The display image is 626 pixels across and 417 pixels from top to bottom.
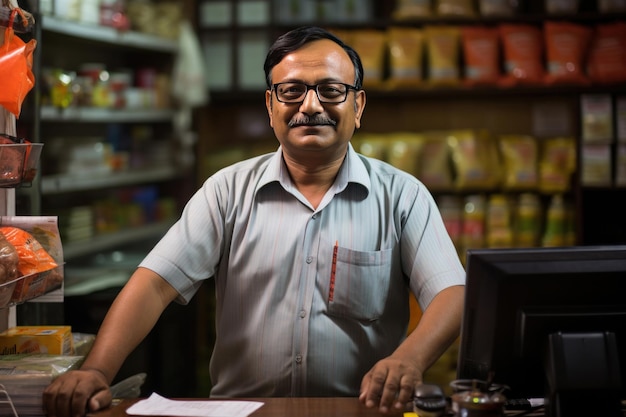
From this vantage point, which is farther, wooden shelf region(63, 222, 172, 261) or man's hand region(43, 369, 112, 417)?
wooden shelf region(63, 222, 172, 261)

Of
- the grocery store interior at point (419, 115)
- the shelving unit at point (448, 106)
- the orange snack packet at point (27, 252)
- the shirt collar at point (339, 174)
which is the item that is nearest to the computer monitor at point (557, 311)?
the shirt collar at point (339, 174)

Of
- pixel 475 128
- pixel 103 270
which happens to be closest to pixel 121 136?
pixel 103 270

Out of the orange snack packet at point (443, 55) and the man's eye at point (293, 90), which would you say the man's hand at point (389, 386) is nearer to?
the man's eye at point (293, 90)

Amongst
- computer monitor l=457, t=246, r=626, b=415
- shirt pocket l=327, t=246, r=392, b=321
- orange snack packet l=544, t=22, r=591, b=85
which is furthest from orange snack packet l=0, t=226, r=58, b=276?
orange snack packet l=544, t=22, r=591, b=85

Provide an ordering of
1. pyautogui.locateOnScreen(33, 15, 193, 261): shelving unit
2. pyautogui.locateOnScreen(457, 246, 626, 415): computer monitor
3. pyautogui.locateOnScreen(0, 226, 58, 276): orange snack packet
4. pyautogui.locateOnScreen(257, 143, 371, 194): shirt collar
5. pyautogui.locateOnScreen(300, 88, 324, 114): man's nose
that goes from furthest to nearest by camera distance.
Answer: pyautogui.locateOnScreen(33, 15, 193, 261): shelving unit, pyautogui.locateOnScreen(257, 143, 371, 194): shirt collar, pyautogui.locateOnScreen(300, 88, 324, 114): man's nose, pyautogui.locateOnScreen(0, 226, 58, 276): orange snack packet, pyautogui.locateOnScreen(457, 246, 626, 415): computer monitor

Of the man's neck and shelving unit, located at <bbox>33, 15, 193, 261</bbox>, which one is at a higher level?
shelving unit, located at <bbox>33, 15, 193, 261</bbox>

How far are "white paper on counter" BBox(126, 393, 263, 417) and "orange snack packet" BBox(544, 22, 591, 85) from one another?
10.2 ft

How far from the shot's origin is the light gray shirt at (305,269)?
7.63 feet

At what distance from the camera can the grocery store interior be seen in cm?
438

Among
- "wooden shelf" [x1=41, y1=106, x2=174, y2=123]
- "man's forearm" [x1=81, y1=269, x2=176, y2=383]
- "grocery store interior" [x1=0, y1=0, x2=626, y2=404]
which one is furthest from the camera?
"grocery store interior" [x1=0, y1=0, x2=626, y2=404]

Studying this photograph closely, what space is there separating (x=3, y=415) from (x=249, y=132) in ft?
10.6

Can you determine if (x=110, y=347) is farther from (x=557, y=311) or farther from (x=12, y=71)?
(x=557, y=311)

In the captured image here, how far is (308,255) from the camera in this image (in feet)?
7.73

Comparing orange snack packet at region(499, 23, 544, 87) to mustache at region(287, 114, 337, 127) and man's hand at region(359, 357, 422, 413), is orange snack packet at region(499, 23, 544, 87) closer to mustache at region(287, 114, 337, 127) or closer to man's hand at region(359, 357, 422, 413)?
mustache at region(287, 114, 337, 127)
